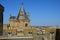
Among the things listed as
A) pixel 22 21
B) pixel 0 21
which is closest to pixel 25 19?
pixel 22 21

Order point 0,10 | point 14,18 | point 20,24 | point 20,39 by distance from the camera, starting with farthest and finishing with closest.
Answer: point 14,18
point 20,24
point 0,10
point 20,39

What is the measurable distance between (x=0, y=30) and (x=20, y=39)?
1.43 m

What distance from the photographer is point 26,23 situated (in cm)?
4716

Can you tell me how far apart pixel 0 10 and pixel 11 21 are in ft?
145

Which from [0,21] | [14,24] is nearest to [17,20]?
[14,24]

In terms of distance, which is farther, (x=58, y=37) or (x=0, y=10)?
(x=0, y=10)

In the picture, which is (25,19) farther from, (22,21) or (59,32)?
(59,32)

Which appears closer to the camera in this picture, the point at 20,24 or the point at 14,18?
the point at 20,24

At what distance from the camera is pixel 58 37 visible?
5.81ft

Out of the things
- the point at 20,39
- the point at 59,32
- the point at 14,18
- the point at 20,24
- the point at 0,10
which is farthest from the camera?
the point at 14,18

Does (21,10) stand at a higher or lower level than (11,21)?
higher

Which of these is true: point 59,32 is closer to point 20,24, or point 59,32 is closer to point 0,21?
point 0,21

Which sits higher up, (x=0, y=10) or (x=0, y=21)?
(x=0, y=10)

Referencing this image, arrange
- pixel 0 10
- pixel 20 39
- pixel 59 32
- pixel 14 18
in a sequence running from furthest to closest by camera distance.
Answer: pixel 14 18
pixel 0 10
pixel 20 39
pixel 59 32
